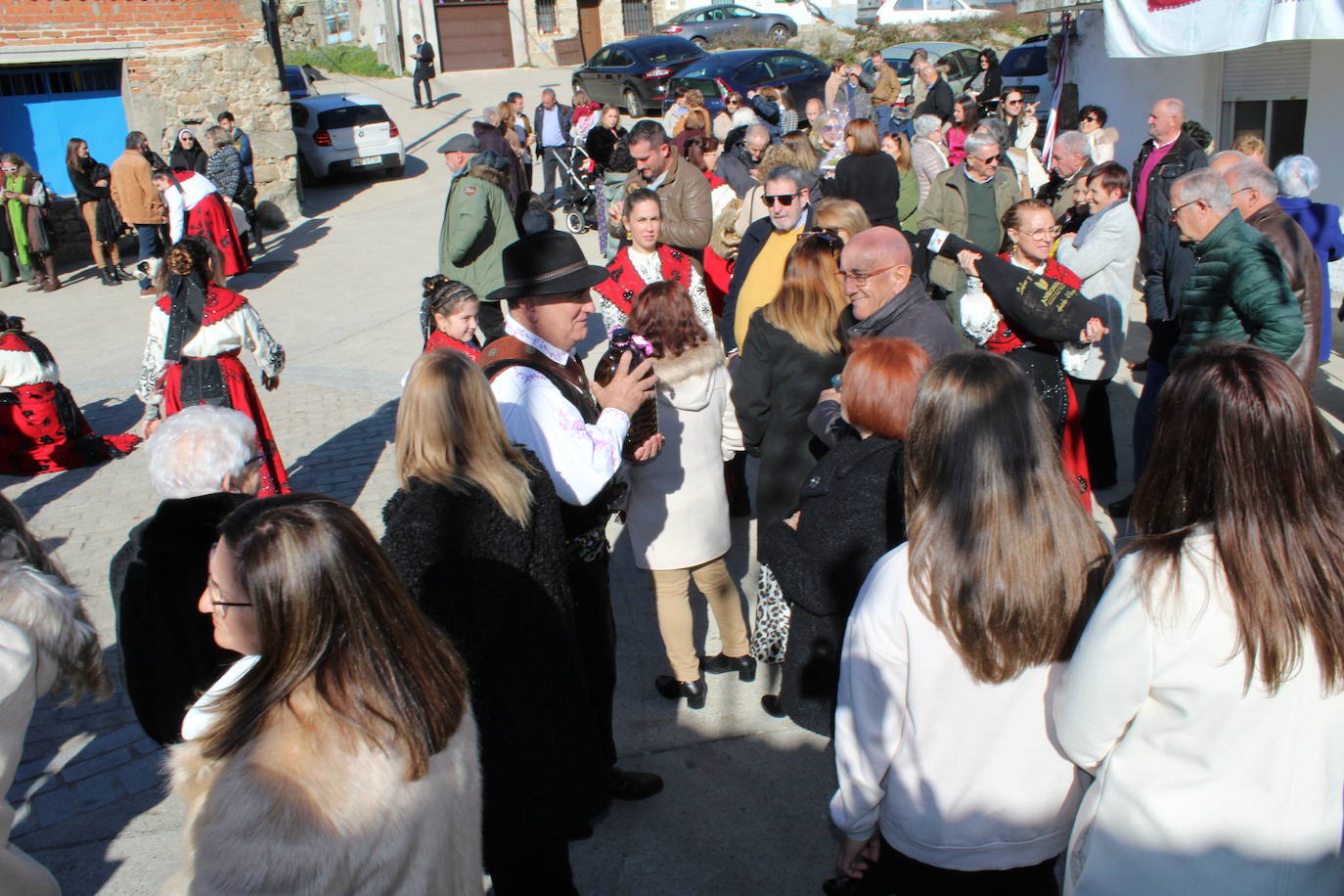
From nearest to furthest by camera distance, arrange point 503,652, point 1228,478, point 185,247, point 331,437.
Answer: point 1228,478 < point 503,652 < point 185,247 < point 331,437

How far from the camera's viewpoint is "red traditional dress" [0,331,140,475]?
6.84 m

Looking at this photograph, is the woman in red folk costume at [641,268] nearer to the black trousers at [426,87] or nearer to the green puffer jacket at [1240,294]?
the green puffer jacket at [1240,294]

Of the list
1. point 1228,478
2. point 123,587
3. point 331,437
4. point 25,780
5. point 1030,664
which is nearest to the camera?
point 1228,478

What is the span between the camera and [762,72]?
64.1ft

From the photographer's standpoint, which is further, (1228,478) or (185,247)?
(185,247)

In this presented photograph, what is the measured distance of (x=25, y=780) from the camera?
3.80 m

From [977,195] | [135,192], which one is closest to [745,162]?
[977,195]

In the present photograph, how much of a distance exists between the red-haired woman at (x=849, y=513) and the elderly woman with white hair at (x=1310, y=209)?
168 inches

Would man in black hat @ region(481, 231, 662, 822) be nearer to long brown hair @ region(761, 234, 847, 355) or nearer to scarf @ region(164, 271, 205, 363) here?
long brown hair @ region(761, 234, 847, 355)

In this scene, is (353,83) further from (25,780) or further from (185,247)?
(25,780)

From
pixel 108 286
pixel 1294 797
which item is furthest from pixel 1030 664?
pixel 108 286

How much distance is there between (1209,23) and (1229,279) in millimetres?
5619

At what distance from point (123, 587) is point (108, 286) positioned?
11893 millimetres

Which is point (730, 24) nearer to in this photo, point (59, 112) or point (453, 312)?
point (59, 112)
